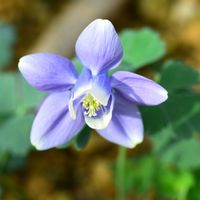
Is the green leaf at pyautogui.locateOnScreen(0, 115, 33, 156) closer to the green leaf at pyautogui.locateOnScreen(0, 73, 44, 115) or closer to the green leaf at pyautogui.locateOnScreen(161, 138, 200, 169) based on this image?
the green leaf at pyautogui.locateOnScreen(0, 73, 44, 115)

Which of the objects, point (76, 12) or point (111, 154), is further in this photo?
point (76, 12)

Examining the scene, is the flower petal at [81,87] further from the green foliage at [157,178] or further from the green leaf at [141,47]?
the green foliage at [157,178]

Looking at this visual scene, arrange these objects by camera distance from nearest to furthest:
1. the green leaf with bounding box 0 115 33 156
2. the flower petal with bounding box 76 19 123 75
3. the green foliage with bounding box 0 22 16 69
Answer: the flower petal with bounding box 76 19 123 75 < the green leaf with bounding box 0 115 33 156 < the green foliage with bounding box 0 22 16 69

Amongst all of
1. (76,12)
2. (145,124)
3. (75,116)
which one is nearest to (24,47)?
(76,12)

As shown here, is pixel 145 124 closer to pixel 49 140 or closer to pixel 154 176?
pixel 49 140

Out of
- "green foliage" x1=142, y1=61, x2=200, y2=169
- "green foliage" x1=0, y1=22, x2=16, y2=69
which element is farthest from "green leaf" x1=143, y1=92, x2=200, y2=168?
"green foliage" x1=0, y1=22, x2=16, y2=69

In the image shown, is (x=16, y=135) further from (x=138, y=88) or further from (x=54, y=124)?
(x=138, y=88)

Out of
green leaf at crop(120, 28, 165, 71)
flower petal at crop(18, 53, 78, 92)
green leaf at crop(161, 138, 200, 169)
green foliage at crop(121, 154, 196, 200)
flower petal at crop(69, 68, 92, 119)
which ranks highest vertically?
flower petal at crop(18, 53, 78, 92)

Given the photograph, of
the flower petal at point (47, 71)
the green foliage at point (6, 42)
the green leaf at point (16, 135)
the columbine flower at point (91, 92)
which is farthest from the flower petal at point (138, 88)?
the green foliage at point (6, 42)
